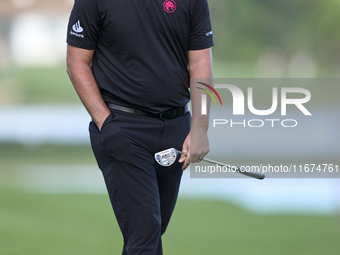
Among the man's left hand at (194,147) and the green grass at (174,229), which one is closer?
the man's left hand at (194,147)

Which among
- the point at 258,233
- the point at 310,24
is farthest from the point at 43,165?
the point at 310,24

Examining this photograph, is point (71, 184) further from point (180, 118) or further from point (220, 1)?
point (220, 1)

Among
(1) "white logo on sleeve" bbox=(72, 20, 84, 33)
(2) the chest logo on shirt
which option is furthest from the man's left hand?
(1) "white logo on sleeve" bbox=(72, 20, 84, 33)

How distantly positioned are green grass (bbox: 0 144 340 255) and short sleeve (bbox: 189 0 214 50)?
174cm

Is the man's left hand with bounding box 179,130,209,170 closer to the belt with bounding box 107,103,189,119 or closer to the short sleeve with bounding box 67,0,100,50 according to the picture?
the belt with bounding box 107,103,189,119

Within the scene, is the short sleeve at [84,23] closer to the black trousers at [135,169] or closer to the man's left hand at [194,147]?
the black trousers at [135,169]

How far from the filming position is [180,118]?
2.38 m

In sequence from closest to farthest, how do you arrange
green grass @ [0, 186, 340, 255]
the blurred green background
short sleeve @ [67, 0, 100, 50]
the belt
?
short sleeve @ [67, 0, 100, 50]
the belt
green grass @ [0, 186, 340, 255]
the blurred green background

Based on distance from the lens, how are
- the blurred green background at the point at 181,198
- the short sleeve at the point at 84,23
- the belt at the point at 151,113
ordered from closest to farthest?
1. the short sleeve at the point at 84,23
2. the belt at the point at 151,113
3. the blurred green background at the point at 181,198

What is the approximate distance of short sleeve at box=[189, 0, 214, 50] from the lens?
230 centimetres

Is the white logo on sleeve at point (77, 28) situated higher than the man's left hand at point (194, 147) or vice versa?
the white logo on sleeve at point (77, 28)

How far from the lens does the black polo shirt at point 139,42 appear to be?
7.13 ft

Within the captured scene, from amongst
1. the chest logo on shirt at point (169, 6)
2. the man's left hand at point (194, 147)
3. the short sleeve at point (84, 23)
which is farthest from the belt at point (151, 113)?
the chest logo on shirt at point (169, 6)

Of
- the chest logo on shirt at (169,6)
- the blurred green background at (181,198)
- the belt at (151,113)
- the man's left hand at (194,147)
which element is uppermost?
the chest logo on shirt at (169,6)
